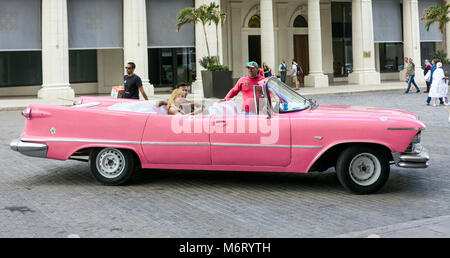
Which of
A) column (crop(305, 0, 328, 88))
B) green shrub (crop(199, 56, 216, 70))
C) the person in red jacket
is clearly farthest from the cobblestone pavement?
column (crop(305, 0, 328, 88))

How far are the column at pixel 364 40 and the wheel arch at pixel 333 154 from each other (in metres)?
29.9

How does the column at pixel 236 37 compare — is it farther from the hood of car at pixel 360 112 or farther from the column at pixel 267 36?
the hood of car at pixel 360 112

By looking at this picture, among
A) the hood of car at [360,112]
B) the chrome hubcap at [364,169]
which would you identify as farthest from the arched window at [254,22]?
the chrome hubcap at [364,169]

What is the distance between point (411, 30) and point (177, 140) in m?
33.9

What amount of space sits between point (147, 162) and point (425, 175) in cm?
398

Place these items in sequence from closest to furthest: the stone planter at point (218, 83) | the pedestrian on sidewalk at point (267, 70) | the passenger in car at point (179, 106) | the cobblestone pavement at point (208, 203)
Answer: the cobblestone pavement at point (208, 203), the passenger in car at point (179, 106), the stone planter at point (218, 83), the pedestrian on sidewalk at point (267, 70)

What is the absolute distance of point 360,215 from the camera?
6234mm

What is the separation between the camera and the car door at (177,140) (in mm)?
7492

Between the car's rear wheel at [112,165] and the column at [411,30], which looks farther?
the column at [411,30]

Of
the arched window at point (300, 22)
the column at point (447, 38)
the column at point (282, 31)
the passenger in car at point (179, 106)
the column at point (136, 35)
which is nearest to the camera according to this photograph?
the passenger in car at point (179, 106)

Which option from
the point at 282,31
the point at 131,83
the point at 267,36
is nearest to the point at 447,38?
the point at 282,31

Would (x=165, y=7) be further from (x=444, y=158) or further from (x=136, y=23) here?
(x=444, y=158)

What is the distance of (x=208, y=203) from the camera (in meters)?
6.92
